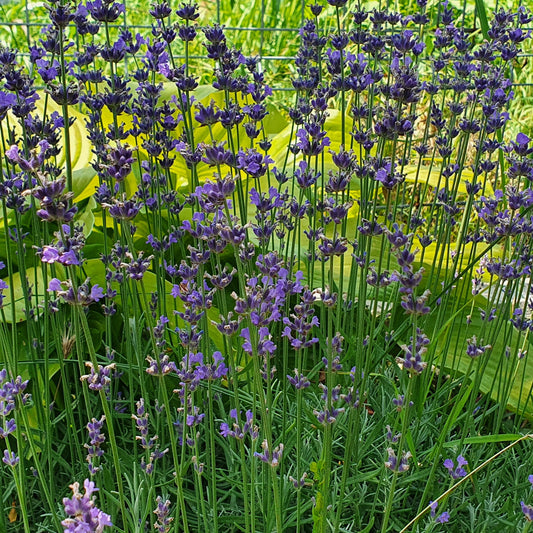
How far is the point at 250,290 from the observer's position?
101 centimetres

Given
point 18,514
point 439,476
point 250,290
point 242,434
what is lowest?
point 18,514

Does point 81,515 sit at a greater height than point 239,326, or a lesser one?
greater

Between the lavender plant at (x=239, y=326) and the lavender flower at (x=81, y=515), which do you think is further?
the lavender plant at (x=239, y=326)

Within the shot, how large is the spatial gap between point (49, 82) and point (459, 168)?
3.35 ft

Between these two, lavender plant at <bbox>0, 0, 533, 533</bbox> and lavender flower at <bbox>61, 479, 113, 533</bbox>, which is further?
lavender plant at <bbox>0, 0, 533, 533</bbox>

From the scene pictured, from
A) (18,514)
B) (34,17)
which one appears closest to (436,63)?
(18,514)

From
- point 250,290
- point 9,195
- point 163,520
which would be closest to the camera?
point 250,290

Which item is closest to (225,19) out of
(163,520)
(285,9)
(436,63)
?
(285,9)

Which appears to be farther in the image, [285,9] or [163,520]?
[285,9]

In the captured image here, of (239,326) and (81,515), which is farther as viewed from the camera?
(239,326)

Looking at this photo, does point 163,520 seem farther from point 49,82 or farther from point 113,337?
point 113,337

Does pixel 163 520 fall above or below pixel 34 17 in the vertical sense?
below

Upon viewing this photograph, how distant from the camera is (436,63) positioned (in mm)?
1928

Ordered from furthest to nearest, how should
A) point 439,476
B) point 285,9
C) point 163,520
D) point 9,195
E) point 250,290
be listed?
point 285,9, point 439,476, point 9,195, point 163,520, point 250,290
